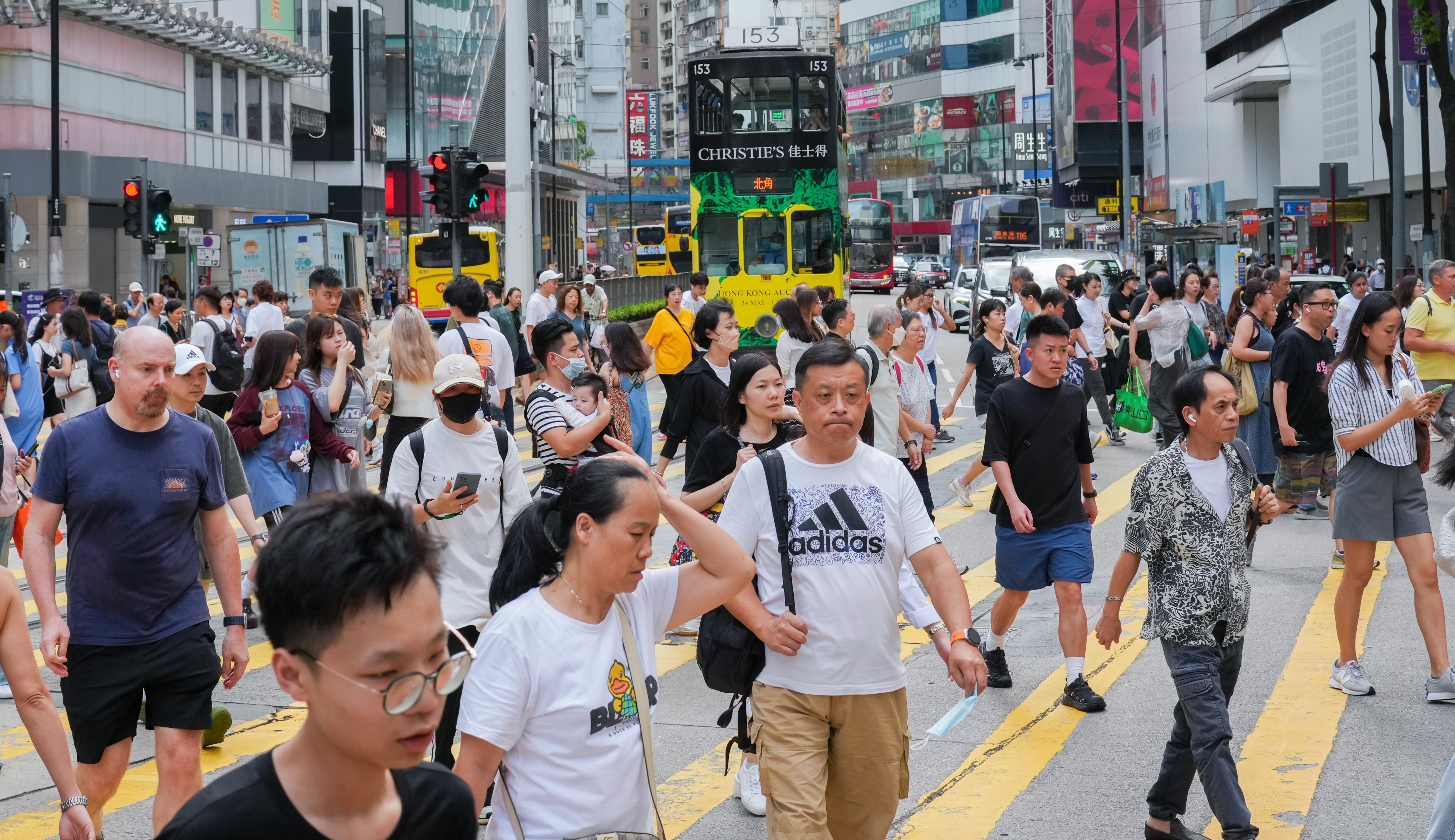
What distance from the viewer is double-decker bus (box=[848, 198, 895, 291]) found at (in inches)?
2302

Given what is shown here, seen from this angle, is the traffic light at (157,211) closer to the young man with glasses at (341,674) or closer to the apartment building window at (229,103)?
the young man with glasses at (341,674)

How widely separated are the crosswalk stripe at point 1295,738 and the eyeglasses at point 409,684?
4282 millimetres

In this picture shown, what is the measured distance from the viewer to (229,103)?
53469 mm

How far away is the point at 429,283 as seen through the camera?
40625 millimetres

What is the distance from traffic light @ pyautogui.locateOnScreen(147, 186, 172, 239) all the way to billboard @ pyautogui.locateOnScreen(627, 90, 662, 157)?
78777 millimetres

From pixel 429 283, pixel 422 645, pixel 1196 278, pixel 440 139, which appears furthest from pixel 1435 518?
pixel 440 139

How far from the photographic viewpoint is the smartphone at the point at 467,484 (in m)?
5.13

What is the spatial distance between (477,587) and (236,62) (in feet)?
171

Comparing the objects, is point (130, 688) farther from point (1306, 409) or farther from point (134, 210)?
point (134, 210)

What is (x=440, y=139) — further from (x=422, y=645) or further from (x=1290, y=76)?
(x=422, y=645)

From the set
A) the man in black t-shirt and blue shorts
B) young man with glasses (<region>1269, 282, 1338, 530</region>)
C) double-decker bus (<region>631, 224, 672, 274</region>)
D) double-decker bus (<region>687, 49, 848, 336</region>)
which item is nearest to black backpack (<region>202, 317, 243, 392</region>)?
the man in black t-shirt and blue shorts

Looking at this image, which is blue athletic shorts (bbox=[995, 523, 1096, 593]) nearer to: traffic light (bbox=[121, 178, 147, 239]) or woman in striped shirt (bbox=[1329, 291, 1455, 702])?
woman in striped shirt (bbox=[1329, 291, 1455, 702])

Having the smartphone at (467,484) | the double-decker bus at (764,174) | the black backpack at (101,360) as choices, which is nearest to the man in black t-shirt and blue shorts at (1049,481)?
the smartphone at (467,484)

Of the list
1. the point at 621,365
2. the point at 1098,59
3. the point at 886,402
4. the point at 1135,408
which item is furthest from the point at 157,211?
the point at 1098,59
